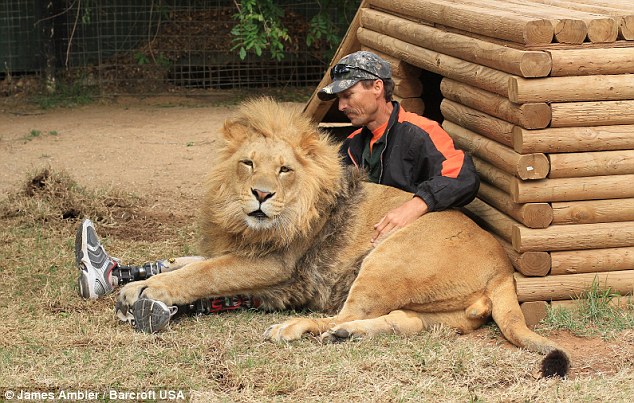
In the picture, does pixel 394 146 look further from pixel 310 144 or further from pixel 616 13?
pixel 616 13

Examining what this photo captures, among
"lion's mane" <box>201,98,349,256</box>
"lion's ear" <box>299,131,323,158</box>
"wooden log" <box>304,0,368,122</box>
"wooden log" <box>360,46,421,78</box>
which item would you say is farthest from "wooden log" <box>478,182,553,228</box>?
"wooden log" <box>304,0,368,122</box>

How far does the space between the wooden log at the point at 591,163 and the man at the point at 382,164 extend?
1.84ft

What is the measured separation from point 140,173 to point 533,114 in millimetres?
5216

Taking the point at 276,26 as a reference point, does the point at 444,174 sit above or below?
above

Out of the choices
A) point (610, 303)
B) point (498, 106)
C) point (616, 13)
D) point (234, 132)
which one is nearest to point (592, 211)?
point (610, 303)

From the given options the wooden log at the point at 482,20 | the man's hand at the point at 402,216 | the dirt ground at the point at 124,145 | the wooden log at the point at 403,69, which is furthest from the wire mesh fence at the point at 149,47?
the man's hand at the point at 402,216

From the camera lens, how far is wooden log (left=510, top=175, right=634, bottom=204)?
221 inches

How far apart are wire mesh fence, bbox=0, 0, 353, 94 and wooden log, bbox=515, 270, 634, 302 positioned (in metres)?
8.59

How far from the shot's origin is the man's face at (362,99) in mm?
6375

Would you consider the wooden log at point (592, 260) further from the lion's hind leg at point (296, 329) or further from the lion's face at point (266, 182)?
the lion's face at point (266, 182)

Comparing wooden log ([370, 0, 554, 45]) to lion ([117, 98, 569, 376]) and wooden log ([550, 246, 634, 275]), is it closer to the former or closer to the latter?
lion ([117, 98, 569, 376])

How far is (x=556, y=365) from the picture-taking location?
16.0 feet

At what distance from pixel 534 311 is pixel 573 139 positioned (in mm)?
998

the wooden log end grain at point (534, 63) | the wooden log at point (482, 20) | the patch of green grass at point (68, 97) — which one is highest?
the wooden log at point (482, 20)
